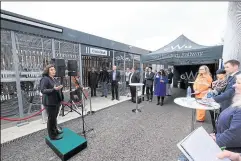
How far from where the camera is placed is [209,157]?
3.06 ft

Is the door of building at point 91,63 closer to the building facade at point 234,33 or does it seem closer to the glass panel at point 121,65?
A: the glass panel at point 121,65

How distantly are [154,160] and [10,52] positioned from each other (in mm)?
3989

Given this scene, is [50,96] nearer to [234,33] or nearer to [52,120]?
[52,120]

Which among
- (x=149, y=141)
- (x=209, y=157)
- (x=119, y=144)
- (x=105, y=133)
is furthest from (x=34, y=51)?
(x=209, y=157)

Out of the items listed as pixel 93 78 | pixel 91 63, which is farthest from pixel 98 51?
pixel 91 63

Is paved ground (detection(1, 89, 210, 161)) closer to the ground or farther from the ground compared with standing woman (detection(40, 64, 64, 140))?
closer to the ground

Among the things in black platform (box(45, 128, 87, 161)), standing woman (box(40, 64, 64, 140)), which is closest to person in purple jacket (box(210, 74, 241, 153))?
black platform (box(45, 128, 87, 161))

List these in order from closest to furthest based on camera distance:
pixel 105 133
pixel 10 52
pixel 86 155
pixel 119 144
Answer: pixel 86 155, pixel 119 144, pixel 105 133, pixel 10 52

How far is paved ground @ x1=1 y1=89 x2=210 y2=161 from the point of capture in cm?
209

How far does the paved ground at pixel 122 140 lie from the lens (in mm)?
2086

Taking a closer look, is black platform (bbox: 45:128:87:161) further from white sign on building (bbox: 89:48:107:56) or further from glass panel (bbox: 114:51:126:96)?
glass panel (bbox: 114:51:126:96)

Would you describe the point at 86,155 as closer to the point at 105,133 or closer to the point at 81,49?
the point at 105,133

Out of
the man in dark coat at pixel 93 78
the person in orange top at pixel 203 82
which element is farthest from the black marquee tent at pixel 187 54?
the man in dark coat at pixel 93 78

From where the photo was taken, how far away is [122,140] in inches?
100
